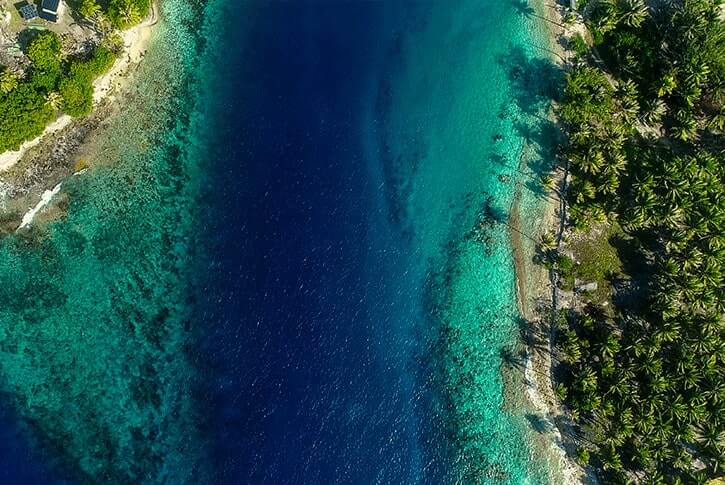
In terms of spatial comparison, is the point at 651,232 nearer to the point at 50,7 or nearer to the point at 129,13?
the point at 129,13

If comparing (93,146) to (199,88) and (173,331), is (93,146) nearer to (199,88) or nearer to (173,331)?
(199,88)

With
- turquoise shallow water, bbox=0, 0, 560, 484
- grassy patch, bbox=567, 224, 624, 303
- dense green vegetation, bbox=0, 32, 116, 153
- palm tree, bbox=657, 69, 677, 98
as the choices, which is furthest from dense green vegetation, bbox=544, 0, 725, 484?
dense green vegetation, bbox=0, 32, 116, 153

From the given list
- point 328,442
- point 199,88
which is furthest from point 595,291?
point 199,88

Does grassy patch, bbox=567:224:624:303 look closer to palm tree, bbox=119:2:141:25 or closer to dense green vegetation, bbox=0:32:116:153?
palm tree, bbox=119:2:141:25

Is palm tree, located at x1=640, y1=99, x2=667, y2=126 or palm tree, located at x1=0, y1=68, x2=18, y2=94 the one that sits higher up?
palm tree, located at x1=640, y1=99, x2=667, y2=126

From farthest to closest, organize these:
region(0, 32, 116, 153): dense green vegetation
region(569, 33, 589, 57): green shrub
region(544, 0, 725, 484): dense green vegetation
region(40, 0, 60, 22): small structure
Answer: region(569, 33, 589, 57): green shrub → region(40, 0, 60, 22): small structure → region(0, 32, 116, 153): dense green vegetation → region(544, 0, 725, 484): dense green vegetation

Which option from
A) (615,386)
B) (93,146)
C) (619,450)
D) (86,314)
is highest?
(93,146)

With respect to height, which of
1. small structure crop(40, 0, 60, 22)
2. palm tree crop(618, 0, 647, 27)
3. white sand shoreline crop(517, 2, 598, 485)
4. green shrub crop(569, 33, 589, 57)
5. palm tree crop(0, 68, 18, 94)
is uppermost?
palm tree crop(618, 0, 647, 27)
